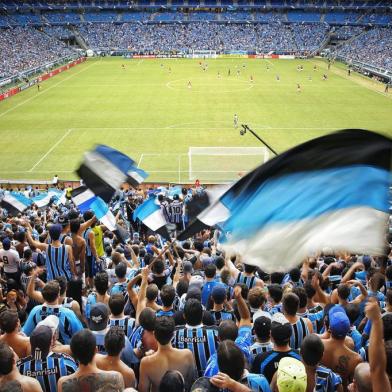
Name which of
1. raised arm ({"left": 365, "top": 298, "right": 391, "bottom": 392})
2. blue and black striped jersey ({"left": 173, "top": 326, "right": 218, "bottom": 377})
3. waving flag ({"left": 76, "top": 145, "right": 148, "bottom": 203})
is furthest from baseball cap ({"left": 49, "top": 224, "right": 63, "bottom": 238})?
raised arm ({"left": 365, "top": 298, "right": 391, "bottom": 392})

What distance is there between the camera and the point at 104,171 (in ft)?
30.3

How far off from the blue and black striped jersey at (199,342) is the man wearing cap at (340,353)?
122cm

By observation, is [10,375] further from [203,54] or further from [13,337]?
[203,54]

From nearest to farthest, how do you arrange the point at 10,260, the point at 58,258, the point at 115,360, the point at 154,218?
the point at 115,360, the point at 58,258, the point at 10,260, the point at 154,218

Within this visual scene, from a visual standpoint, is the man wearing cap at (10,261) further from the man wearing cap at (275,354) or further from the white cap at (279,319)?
the man wearing cap at (275,354)

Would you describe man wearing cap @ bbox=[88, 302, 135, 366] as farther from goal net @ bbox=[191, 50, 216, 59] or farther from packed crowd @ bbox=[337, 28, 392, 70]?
goal net @ bbox=[191, 50, 216, 59]

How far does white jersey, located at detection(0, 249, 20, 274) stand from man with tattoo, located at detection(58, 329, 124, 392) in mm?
5254

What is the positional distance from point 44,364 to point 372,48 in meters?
75.2

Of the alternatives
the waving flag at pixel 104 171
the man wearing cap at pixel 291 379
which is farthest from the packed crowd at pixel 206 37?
the man wearing cap at pixel 291 379

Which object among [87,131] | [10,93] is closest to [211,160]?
[87,131]

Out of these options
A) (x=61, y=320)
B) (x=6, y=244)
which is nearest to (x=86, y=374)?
(x=61, y=320)

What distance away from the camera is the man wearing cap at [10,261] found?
934cm

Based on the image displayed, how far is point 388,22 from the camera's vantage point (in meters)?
85.4

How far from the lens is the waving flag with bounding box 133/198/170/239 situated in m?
9.35
